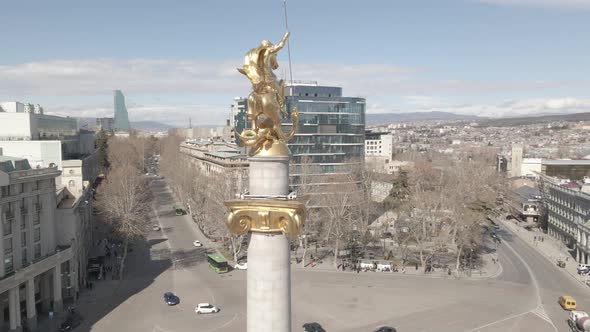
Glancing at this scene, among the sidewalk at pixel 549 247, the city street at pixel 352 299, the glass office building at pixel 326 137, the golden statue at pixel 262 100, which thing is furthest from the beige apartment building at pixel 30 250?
the sidewalk at pixel 549 247

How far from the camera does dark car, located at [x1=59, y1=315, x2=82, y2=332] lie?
120ft

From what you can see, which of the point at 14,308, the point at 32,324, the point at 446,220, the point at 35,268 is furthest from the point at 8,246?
the point at 446,220

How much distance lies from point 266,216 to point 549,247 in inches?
2511

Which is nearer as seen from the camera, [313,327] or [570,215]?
[313,327]

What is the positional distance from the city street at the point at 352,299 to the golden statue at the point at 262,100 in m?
24.4

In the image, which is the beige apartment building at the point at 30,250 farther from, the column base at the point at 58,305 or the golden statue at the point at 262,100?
the golden statue at the point at 262,100

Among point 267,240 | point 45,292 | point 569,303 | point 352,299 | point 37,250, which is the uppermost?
point 267,240

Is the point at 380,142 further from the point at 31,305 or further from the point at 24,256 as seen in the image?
the point at 31,305

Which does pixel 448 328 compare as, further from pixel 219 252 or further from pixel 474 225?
pixel 219 252

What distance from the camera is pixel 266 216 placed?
16.8 m

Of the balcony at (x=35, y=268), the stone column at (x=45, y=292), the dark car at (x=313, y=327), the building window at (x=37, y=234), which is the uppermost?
the building window at (x=37, y=234)

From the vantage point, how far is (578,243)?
58.8 metres

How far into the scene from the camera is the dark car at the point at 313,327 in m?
36.5

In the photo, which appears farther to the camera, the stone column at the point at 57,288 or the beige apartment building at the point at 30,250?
the stone column at the point at 57,288
